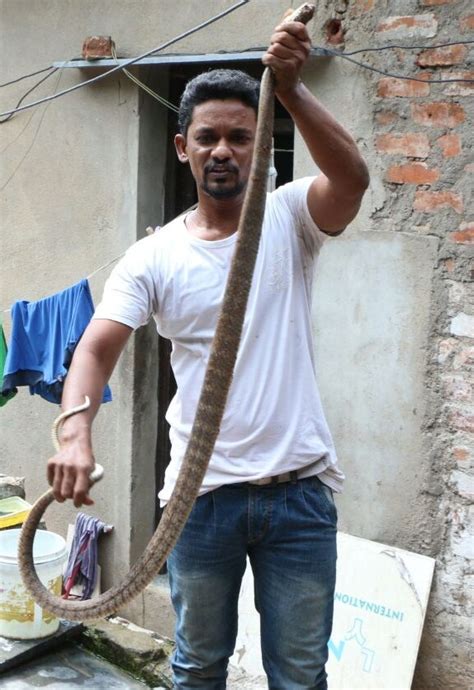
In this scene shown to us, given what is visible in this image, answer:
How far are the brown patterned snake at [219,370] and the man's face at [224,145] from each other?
0.31 metres

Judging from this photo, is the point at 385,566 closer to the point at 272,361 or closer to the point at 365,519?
the point at 365,519

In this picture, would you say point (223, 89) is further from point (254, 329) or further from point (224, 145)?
point (254, 329)

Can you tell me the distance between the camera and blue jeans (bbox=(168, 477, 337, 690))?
7.09ft

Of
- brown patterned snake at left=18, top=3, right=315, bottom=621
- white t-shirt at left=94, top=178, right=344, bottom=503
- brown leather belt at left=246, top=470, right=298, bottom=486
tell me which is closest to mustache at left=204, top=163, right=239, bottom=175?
white t-shirt at left=94, top=178, right=344, bottom=503

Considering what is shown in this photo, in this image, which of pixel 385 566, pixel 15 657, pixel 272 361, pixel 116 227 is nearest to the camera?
pixel 272 361

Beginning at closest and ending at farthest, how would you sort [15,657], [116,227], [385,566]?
[385,566] → [15,657] → [116,227]

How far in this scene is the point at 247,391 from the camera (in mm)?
2176

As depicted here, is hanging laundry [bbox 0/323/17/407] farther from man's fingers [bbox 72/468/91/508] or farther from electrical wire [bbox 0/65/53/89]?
man's fingers [bbox 72/468/91/508]

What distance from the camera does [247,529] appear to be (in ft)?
7.16

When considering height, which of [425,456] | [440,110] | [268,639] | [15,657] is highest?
[440,110]

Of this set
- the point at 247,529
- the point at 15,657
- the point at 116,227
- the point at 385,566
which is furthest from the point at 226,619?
the point at 116,227

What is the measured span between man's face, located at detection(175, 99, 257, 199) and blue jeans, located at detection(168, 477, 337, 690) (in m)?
0.75

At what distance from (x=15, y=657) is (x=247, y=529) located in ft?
6.81

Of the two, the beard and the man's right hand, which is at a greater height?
the beard
